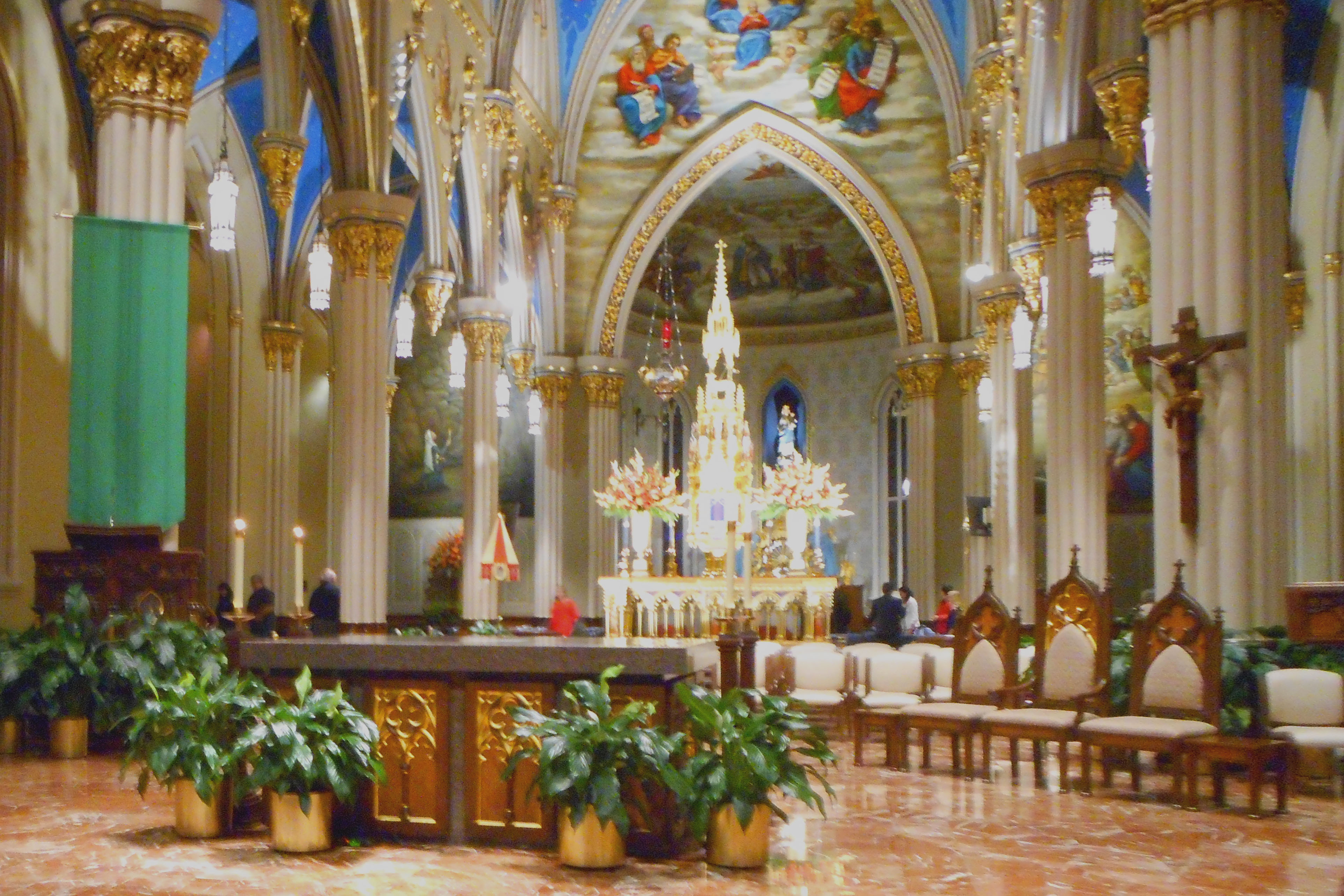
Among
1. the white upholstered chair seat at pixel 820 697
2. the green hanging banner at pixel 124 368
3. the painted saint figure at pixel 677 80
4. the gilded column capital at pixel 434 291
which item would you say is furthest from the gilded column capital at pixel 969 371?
the green hanging banner at pixel 124 368

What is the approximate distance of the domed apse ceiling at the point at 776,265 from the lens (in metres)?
27.1

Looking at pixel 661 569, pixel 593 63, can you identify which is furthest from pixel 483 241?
pixel 661 569

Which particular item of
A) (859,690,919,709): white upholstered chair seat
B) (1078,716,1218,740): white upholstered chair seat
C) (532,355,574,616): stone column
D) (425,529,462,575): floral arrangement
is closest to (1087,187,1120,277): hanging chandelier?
(859,690,919,709): white upholstered chair seat

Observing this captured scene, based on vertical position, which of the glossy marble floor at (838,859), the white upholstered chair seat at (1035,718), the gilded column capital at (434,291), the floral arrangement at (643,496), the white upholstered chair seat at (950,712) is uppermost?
the gilded column capital at (434,291)

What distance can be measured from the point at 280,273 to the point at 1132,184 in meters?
12.1

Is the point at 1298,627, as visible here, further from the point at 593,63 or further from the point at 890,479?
the point at 890,479

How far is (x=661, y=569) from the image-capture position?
28297mm

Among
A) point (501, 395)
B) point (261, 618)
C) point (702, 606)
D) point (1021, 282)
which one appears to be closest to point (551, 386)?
point (501, 395)

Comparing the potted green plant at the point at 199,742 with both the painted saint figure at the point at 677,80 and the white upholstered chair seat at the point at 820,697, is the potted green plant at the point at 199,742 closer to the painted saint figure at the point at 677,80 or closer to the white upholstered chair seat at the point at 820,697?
the white upholstered chair seat at the point at 820,697

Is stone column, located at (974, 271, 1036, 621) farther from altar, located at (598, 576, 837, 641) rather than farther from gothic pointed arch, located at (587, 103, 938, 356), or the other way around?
gothic pointed arch, located at (587, 103, 938, 356)

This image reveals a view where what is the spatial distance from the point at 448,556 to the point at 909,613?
1007 centimetres

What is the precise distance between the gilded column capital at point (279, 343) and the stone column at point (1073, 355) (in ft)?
36.2

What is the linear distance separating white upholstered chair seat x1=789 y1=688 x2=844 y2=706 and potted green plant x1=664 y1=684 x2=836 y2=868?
353 centimetres

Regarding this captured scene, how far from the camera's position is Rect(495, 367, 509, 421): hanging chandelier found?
1838 centimetres
